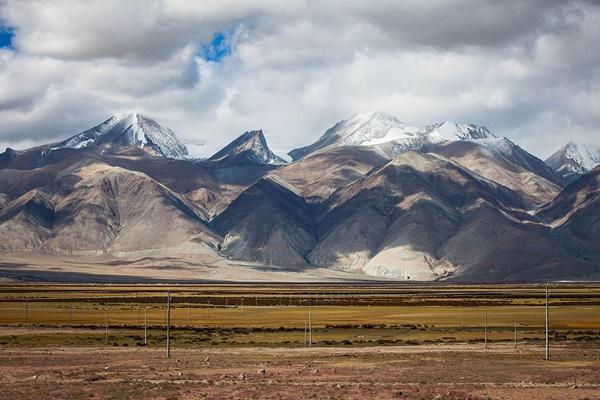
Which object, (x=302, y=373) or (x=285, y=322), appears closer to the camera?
(x=302, y=373)

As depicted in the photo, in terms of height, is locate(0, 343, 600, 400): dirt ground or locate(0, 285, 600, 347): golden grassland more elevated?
locate(0, 343, 600, 400): dirt ground

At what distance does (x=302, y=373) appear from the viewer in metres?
43.7

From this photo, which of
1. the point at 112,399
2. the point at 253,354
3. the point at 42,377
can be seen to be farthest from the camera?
the point at 253,354

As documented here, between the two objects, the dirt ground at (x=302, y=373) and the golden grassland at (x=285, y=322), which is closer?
the dirt ground at (x=302, y=373)

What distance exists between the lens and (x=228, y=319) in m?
93.8

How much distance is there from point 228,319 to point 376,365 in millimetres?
47542

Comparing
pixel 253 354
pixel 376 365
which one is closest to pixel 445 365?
pixel 376 365

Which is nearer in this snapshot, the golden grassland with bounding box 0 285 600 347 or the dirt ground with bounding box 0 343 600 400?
the dirt ground with bounding box 0 343 600 400

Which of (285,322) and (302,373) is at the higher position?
(302,373)

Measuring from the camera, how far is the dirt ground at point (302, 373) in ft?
119

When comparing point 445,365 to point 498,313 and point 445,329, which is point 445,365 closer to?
point 445,329

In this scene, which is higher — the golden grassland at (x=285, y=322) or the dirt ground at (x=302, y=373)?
the dirt ground at (x=302, y=373)

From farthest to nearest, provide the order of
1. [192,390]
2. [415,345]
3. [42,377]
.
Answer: [415,345], [42,377], [192,390]

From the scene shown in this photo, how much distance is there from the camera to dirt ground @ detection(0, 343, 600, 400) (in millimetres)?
36344
